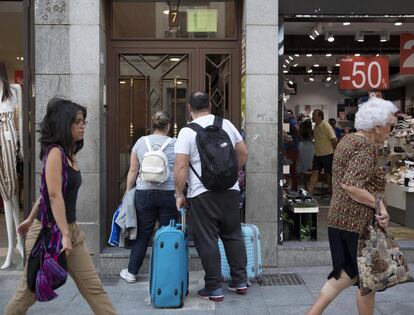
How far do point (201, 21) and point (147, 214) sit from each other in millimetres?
2570

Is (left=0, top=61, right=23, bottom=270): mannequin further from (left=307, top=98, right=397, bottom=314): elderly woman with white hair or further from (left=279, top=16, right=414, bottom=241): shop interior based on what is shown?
(left=307, top=98, right=397, bottom=314): elderly woman with white hair

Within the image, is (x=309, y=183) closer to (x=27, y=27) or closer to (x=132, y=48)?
(x=132, y=48)

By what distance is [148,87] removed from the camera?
7.11m

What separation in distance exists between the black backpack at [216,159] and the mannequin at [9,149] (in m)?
2.52

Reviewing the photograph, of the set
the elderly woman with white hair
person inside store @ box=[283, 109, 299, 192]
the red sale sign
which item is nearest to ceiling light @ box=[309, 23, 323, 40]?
the red sale sign

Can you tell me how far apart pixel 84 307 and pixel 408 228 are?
5.11 meters

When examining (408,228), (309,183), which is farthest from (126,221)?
(309,183)

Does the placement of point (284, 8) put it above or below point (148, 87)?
above

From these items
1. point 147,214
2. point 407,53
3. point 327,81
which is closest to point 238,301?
point 147,214

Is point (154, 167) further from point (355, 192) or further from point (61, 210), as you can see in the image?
point (355, 192)

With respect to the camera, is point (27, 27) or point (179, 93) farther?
point (179, 93)

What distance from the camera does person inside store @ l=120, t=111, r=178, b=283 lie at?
19.7ft

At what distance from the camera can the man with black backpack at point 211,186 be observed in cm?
532

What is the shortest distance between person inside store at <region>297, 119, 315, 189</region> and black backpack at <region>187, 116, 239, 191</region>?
21.2 ft
